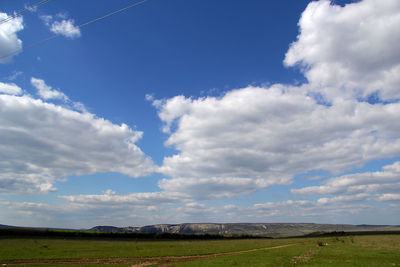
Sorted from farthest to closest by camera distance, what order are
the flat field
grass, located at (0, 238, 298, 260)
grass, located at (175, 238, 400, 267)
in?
grass, located at (0, 238, 298, 260)
the flat field
grass, located at (175, 238, 400, 267)

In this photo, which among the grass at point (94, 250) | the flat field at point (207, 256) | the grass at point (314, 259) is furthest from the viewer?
the grass at point (94, 250)

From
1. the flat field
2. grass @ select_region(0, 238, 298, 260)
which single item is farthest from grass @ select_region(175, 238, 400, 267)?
grass @ select_region(0, 238, 298, 260)

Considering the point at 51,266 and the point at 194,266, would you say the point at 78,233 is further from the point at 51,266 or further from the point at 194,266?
the point at 194,266

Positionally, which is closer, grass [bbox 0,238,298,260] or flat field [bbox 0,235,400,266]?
flat field [bbox 0,235,400,266]

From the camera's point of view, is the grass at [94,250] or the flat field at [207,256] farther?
the grass at [94,250]

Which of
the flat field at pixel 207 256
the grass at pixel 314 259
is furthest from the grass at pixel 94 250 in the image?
the grass at pixel 314 259

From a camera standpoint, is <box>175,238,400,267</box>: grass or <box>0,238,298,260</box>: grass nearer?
<box>175,238,400,267</box>: grass

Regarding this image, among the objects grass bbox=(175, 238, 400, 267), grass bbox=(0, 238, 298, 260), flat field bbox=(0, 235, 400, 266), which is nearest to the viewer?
grass bbox=(175, 238, 400, 267)

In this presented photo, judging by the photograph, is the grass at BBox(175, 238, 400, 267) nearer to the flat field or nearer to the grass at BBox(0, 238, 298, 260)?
the flat field

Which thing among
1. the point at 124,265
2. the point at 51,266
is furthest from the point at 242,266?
the point at 51,266

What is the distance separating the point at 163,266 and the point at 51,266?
13760mm

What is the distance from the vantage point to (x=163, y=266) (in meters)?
31.4

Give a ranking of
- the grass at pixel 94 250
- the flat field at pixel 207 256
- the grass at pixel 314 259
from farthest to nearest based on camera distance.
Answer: the grass at pixel 94 250
the flat field at pixel 207 256
the grass at pixel 314 259

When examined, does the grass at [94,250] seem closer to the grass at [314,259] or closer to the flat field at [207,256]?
the flat field at [207,256]
